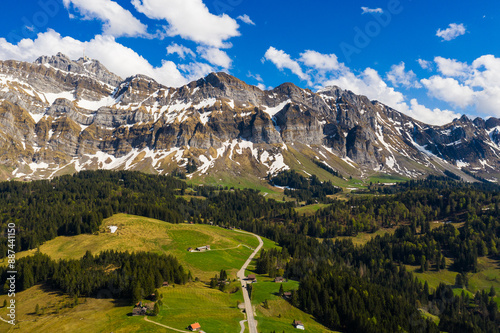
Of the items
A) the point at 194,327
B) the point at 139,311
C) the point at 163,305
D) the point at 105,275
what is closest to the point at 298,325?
the point at 194,327

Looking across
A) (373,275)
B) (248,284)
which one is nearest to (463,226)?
(373,275)

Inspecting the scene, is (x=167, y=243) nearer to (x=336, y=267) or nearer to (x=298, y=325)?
(x=336, y=267)

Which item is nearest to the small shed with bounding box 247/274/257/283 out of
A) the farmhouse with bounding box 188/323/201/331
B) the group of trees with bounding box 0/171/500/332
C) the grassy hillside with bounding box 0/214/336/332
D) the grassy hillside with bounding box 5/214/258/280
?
the grassy hillside with bounding box 0/214/336/332

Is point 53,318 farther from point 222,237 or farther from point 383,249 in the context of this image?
point 383,249

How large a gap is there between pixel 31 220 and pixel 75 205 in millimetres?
28700

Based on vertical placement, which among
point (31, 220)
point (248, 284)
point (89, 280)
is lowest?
point (248, 284)

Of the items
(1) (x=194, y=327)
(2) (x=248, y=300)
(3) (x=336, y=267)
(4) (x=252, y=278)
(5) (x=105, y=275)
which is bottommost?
(3) (x=336, y=267)

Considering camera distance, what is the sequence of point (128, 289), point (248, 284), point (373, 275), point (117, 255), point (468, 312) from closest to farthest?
1. point (128, 289)
2. point (248, 284)
3. point (117, 255)
4. point (468, 312)
5. point (373, 275)

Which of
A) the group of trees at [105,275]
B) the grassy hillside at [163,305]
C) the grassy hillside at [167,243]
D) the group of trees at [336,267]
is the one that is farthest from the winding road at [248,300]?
the group of trees at [105,275]

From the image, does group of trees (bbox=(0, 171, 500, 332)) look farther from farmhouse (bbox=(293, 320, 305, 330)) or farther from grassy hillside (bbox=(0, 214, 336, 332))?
farmhouse (bbox=(293, 320, 305, 330))

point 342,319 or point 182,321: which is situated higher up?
point 182,321

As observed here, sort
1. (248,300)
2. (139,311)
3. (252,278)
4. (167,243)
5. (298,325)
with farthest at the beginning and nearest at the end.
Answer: (167,243)
(252,278)
(248,300)
(298,325)
(139,311)

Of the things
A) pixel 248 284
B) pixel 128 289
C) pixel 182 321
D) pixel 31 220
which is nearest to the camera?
pixel 182 321

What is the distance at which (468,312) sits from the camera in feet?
370
